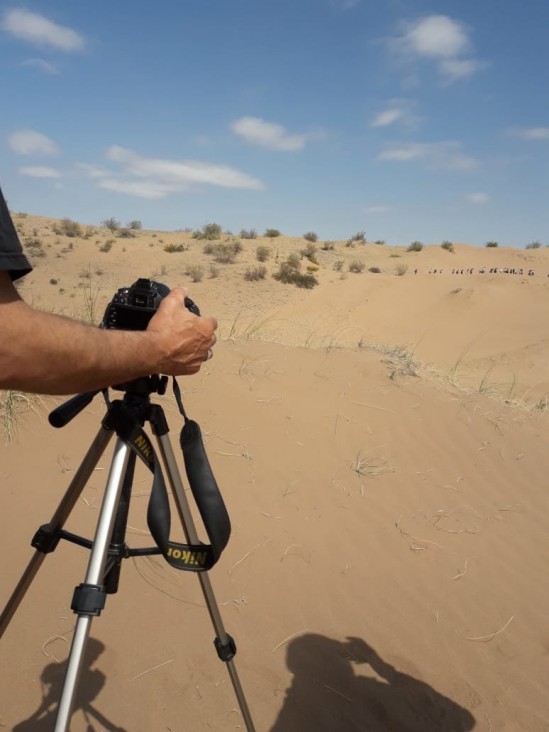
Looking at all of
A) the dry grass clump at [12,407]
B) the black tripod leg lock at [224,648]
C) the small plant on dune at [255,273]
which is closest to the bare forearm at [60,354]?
the black tripod leg lock at [224,648]

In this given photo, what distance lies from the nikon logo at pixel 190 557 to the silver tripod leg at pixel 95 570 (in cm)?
29

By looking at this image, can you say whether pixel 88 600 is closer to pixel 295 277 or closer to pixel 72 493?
pixel 72 493

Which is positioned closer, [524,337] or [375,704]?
[375,704]

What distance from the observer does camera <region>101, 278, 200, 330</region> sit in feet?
4.46

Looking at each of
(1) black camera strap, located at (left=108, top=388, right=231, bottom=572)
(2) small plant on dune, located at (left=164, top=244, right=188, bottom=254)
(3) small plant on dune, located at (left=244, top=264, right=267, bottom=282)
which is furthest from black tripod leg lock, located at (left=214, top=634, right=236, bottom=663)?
(2) small plant on dune, located at (left=164, top=244, right=188, bottom=254)

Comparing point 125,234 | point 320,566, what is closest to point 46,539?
point 320,566

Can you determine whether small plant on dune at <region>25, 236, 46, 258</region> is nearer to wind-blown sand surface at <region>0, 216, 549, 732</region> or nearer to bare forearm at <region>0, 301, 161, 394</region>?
wind-blown sand surface at <region>0, 216, 549, 732</region>

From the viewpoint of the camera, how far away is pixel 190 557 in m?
1.48

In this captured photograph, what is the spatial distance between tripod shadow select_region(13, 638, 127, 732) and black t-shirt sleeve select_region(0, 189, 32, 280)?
1.83m

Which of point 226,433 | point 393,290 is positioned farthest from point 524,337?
point 226,433

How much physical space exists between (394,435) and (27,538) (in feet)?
9.86

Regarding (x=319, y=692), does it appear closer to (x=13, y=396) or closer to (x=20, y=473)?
(x=20, y=473)

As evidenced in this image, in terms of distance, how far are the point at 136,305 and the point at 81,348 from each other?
1.20 feet

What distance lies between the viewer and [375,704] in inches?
94.0
